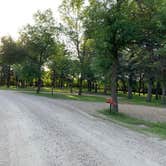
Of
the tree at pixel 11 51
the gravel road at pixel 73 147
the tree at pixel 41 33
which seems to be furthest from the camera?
the tree at pixel 11 51

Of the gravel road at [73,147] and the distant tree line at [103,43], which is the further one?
the distant tree line at [103,43]

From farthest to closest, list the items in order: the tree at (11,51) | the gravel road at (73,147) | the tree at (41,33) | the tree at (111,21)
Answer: the tree at (11,51)
the tree at (41,33)
the tree at (111,21)
the gravel road at (73,147)

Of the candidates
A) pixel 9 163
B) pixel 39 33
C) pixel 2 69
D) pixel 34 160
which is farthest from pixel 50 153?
pixel 2 69

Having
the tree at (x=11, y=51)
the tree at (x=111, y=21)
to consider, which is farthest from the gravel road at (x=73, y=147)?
the tree at (x=11, y=51)

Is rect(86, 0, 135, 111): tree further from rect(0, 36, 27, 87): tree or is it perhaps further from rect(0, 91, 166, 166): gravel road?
rect(0, 36, 27, 87): tree

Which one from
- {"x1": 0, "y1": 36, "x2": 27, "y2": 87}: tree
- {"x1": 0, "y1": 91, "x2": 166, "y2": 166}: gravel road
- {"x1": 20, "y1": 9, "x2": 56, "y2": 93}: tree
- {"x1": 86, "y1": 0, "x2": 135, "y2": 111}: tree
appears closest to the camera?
{"x1": 0, "y1": 91, "x2": 166, "y2": 166}: gravel road

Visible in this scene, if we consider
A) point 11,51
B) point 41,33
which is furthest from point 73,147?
point 11,51

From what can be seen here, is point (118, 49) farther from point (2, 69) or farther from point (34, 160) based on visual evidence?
point (2, 69)

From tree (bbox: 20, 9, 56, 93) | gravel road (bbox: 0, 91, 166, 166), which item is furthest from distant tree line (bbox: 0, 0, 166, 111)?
gravel road (bbox: 0, 91, 166, 166)

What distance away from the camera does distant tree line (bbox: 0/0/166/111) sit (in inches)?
615

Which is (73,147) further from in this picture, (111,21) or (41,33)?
(41,33)

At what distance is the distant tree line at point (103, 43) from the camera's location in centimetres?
1561

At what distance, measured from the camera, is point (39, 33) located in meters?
39.5

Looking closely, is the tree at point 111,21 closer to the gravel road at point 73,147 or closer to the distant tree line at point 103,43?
the distant tree line at point 103,43
